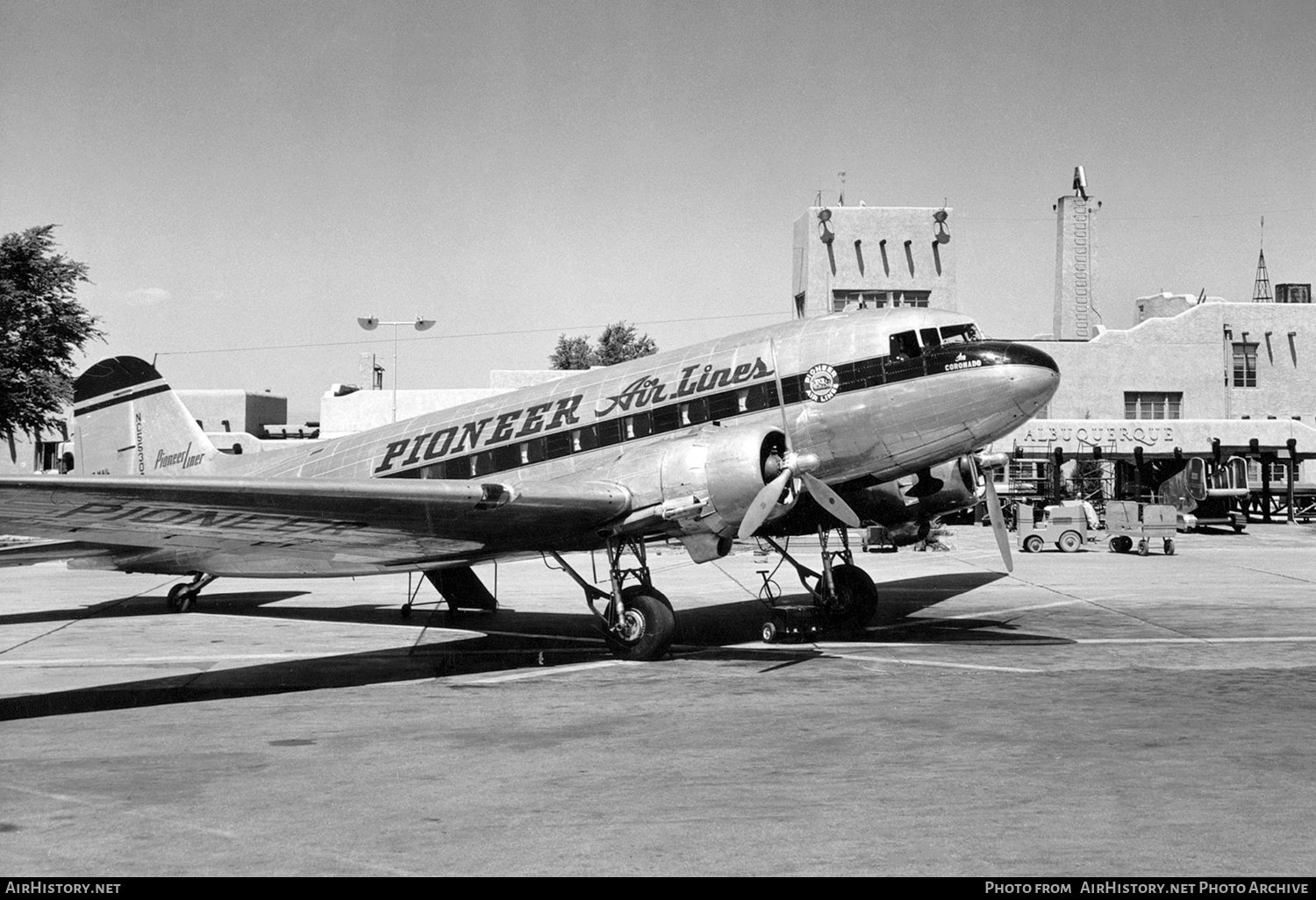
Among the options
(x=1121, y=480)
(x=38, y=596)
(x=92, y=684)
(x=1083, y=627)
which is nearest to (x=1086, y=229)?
(x=1121, y=480)

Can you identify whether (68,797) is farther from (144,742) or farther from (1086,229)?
(1086,229)

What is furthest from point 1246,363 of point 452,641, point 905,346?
point 452,641

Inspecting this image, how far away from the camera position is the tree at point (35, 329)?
148ft

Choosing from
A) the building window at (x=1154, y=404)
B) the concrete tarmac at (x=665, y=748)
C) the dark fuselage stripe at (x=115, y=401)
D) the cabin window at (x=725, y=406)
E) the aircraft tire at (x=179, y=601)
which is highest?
the building window at (x=1154, y=404)

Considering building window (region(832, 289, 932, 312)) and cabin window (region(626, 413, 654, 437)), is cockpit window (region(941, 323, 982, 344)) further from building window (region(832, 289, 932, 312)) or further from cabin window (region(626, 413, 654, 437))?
building window (region(832, 289, 932, 312))

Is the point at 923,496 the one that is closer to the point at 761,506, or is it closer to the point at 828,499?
the point at 828,499

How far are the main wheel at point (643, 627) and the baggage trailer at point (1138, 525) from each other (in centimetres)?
2777

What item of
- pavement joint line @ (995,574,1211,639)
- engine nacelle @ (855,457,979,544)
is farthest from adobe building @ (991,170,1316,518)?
engine nacelle @ (855,457,979,544)

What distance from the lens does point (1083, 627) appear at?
65.5 feet

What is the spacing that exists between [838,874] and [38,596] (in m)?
26.2

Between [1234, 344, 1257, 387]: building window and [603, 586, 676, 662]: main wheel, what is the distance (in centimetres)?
6178

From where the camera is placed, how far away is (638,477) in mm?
16328

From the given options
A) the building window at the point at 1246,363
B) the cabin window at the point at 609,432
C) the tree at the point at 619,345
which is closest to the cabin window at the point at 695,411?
the cabin window at the point at 609,432

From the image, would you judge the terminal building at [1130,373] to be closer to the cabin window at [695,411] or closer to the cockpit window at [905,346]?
the cockpit window at [905,346]
